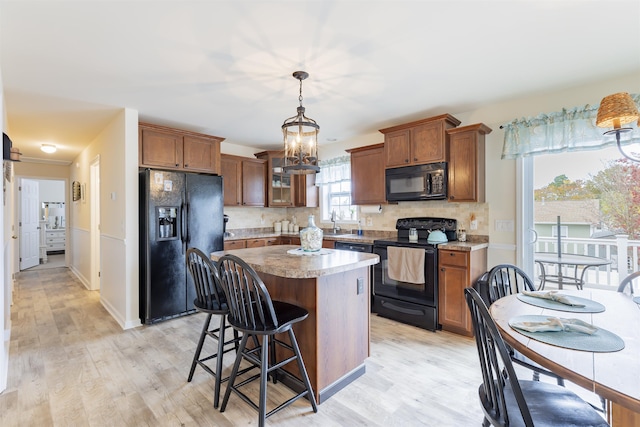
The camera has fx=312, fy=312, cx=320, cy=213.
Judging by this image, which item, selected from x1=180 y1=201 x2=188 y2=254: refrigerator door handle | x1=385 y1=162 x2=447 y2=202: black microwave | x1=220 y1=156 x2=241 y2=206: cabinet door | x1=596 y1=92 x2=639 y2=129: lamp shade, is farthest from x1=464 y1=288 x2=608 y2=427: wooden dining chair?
x1=220 y1=156 x2=241 y2=206: cabinet door

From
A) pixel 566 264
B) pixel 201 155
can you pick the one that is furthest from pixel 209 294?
pixel 566 264

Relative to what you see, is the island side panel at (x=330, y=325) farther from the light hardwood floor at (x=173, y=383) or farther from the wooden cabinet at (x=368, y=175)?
the wooden cabinet at (x=368, y=175)

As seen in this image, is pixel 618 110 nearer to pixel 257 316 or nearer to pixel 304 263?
pixel 304 263

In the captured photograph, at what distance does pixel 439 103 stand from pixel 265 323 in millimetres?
2837

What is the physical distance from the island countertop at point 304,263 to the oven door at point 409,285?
122 cm

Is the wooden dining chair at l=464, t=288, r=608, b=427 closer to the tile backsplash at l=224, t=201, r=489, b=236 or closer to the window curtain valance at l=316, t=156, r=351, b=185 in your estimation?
the tile backsplash at l=224, t=201, r=489, b=236

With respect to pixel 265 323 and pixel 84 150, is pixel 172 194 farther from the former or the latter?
pixel 84 150

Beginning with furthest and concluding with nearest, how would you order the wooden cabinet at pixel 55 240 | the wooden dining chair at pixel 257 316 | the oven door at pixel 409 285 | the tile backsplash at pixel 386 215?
the wooden cabinet at pixel 55 240 < the tile backsplash at pixel 386 215 < the oven door at pixel 409 285 < the wooden dining chair at pixel 257 316

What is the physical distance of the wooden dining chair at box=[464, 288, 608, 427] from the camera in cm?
111

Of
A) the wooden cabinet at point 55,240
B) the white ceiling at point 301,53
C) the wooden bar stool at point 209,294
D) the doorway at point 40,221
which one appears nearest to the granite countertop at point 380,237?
the white ceiling at point 301,53

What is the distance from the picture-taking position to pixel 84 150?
542 cm

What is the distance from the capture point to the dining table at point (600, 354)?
0.89 meters

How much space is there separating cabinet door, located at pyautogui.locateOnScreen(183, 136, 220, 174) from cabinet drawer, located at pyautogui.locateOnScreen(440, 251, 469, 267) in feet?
10.0

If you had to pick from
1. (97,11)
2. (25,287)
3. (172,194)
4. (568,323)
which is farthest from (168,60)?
(25,287)
